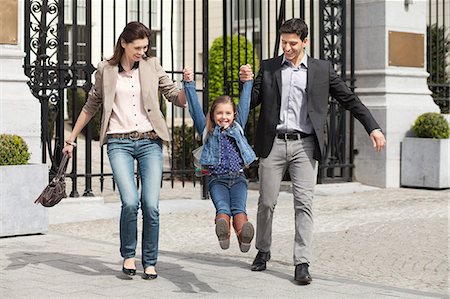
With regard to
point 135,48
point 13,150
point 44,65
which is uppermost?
point 44,65

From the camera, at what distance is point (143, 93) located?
6992 millimetres

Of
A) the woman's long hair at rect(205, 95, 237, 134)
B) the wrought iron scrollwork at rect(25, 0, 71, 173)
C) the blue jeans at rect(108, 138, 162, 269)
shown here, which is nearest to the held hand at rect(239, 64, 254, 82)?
the woman's long hair at rect(205, 95, 237, 134)

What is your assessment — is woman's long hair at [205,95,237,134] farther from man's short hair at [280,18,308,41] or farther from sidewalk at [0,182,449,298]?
sidewalk at [0,182,449,298]

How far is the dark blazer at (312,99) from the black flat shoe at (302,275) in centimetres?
81

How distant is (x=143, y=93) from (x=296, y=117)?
1119 millimetres

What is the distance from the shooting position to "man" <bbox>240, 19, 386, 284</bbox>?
23.1 feet

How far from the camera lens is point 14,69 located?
10.4m

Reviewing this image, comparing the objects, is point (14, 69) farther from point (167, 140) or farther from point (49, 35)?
point (167, 140)

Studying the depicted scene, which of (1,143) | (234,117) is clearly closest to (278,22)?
(1,143)

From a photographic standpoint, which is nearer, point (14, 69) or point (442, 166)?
point (14, 69)

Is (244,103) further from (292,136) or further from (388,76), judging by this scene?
(388,76)

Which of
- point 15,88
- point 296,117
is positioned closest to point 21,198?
point 15,88

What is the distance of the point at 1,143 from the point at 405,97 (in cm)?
753

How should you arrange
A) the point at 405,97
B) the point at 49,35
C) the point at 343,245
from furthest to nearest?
the point at 405,97, the point at 49,35, the point at 343,245
